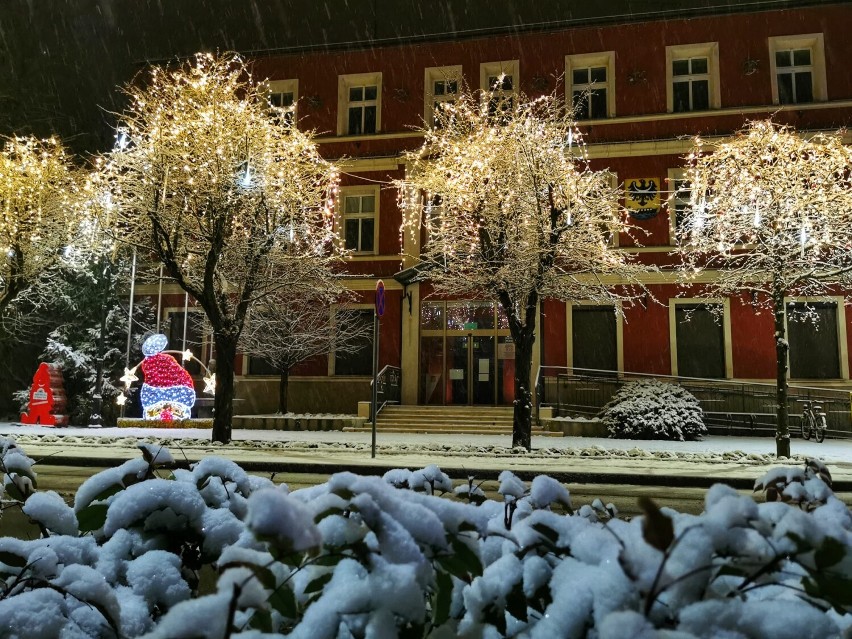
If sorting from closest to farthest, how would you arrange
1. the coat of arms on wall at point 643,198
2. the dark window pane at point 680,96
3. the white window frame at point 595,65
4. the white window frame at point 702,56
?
the coat of arms on wall at point 643,198 < the white window frame at point 702,56 < the dark window pane at point 680,96 < the white window frame at point 595,65

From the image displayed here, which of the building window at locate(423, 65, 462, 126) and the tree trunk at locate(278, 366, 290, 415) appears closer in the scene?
the tree trunk at locate(278, 366, 290, 415)

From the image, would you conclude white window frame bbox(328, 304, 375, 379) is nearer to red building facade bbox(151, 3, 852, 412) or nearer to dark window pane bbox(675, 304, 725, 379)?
red building facade bbox(151, 3, 852, 412)

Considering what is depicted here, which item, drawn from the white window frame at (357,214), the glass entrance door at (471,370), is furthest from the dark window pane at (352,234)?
the glass entrance door at (471,370)

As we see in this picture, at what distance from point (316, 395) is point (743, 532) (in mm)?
23555

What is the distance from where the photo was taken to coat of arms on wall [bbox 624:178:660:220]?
22.7 metres

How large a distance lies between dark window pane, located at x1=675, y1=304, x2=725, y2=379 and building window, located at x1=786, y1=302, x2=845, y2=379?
2270mm

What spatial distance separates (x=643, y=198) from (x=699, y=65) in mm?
5681

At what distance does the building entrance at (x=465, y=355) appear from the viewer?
910 inches

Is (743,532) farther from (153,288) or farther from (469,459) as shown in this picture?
(153,288)

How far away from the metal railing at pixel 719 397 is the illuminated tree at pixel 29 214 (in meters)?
16.9

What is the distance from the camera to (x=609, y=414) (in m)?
19.0

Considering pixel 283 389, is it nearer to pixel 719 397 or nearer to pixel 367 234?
pixel 367 234

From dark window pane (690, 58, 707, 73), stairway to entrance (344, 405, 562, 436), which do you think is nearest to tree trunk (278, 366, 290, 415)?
stairway to entrance (344, 405, 562, 436)

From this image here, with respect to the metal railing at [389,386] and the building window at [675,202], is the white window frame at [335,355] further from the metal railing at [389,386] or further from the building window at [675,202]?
the building window at [675,202]
